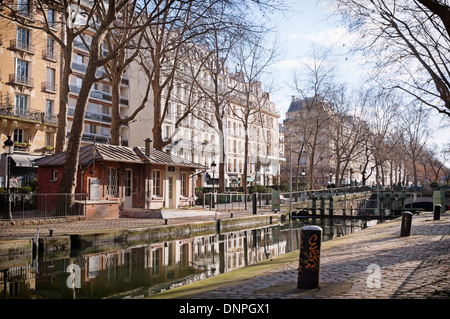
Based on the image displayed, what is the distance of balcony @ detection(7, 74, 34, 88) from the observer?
37197 mm

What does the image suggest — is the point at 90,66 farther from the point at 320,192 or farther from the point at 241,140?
the point at 241,140

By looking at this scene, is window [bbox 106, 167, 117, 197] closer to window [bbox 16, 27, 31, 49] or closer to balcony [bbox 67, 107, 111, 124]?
window [bbox 16, 27, 31, 49]

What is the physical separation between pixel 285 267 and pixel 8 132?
34.4m

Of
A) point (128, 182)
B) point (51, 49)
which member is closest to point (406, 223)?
point (128, 182)

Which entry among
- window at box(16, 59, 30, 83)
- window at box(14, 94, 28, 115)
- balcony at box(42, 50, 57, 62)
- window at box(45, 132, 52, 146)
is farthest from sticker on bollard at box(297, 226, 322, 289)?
balcony at box(42, 50, 57, 62)

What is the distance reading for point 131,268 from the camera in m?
12.6

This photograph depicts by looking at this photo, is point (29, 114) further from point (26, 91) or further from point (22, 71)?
point (22, 71)

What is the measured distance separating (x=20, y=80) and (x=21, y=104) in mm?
2222

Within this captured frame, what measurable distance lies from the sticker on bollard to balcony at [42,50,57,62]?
4058 cm

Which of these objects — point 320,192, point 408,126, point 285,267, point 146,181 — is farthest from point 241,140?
point 285,267

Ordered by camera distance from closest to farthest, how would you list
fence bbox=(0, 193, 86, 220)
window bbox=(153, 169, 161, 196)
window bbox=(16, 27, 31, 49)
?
1. fence bbox=(0, 193, 86, 220)
2. window bbox=(153, 169, 161, 196)
3. window bbox=(16, 27, 31, 49)

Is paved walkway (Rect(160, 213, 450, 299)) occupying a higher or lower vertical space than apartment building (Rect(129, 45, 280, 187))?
lower

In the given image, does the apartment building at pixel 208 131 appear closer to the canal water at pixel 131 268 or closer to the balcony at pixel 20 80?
the balcony at pixel 20 80

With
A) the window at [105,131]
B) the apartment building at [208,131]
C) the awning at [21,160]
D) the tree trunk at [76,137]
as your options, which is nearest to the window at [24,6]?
the tree trunk at [76,137]
